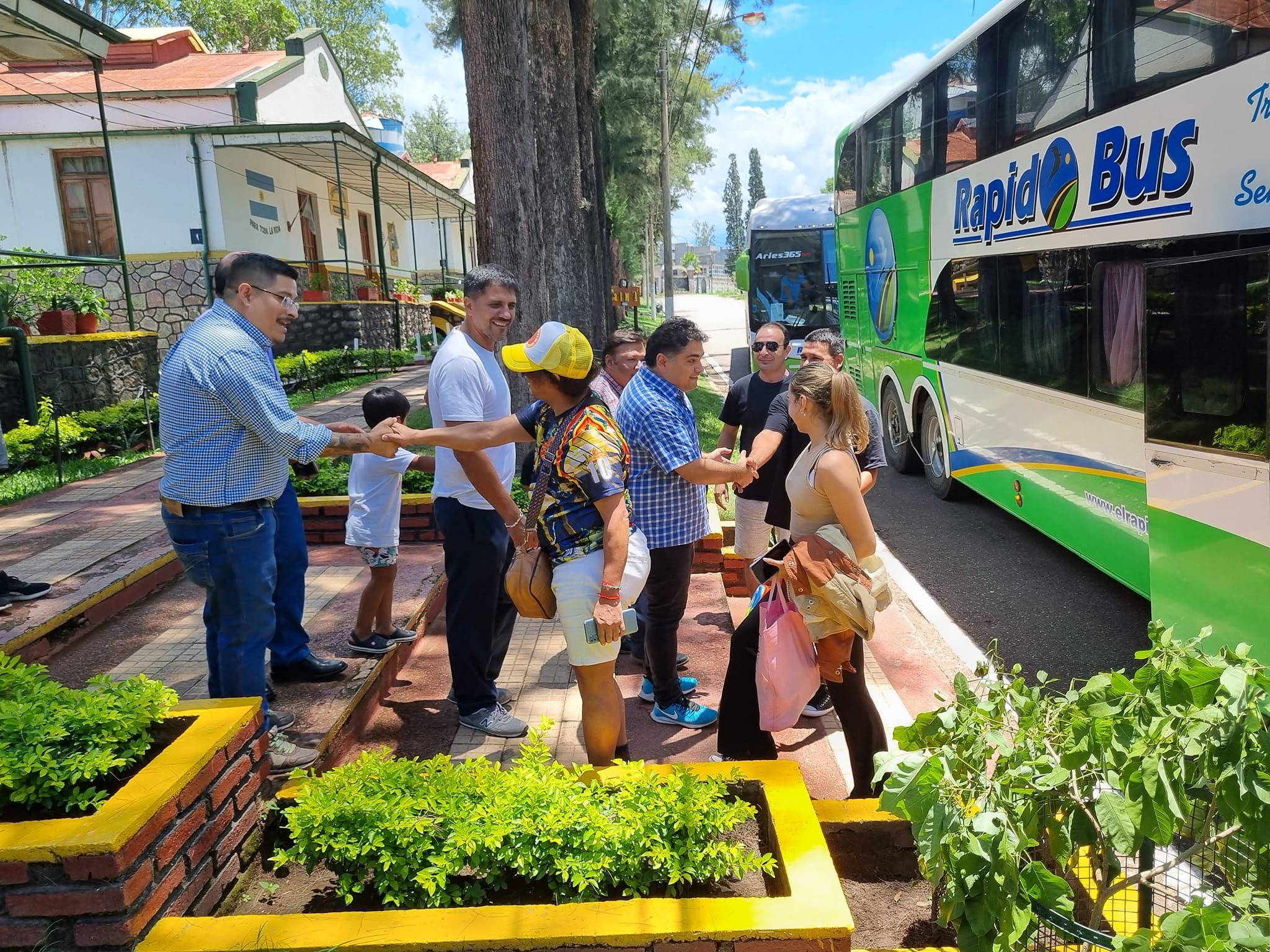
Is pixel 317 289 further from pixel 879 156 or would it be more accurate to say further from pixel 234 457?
pixel 234 457

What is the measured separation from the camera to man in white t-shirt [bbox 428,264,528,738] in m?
3.79

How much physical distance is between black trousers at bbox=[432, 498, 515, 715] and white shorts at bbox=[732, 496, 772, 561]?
1.44 m

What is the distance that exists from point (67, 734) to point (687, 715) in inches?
102

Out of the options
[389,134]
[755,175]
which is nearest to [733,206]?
[755,175]

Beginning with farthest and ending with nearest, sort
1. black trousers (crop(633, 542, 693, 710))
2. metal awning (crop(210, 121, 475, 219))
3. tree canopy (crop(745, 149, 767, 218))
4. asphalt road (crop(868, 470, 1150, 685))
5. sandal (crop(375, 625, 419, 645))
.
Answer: tree canopy (crop(745, 149, 767, 218))
metal awning (crop(210, 121, 475, 219))
asphalt road (crop(868, 470, 1150, 685))
sandal (crop(375, 625, 419, 645))
black trousers (crop(633, 542, 693, 710))


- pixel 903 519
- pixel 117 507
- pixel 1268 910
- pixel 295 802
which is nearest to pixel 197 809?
pixel 295 802

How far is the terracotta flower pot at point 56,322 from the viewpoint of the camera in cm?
1142

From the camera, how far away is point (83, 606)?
17.3 ft

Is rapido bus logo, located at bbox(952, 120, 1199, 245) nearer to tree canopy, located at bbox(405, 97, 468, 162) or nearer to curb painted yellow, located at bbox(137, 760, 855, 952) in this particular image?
curb painted yellow, located at bbox(137, 760, 855, 952)

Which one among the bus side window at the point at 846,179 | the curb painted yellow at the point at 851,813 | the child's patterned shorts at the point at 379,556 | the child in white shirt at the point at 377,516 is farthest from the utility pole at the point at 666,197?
the curb painted yellow at the point at 851,813

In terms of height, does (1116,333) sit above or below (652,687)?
above

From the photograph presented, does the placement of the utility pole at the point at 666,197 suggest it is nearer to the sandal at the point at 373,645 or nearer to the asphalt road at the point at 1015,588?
the asphalt road at the point at 1015,588

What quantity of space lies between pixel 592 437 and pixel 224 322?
148cm

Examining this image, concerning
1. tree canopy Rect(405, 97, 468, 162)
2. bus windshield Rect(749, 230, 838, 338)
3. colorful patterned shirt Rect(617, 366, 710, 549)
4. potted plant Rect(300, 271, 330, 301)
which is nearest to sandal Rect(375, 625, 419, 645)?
colorful patterned shirt Rect(617, 366, 710, 549)
